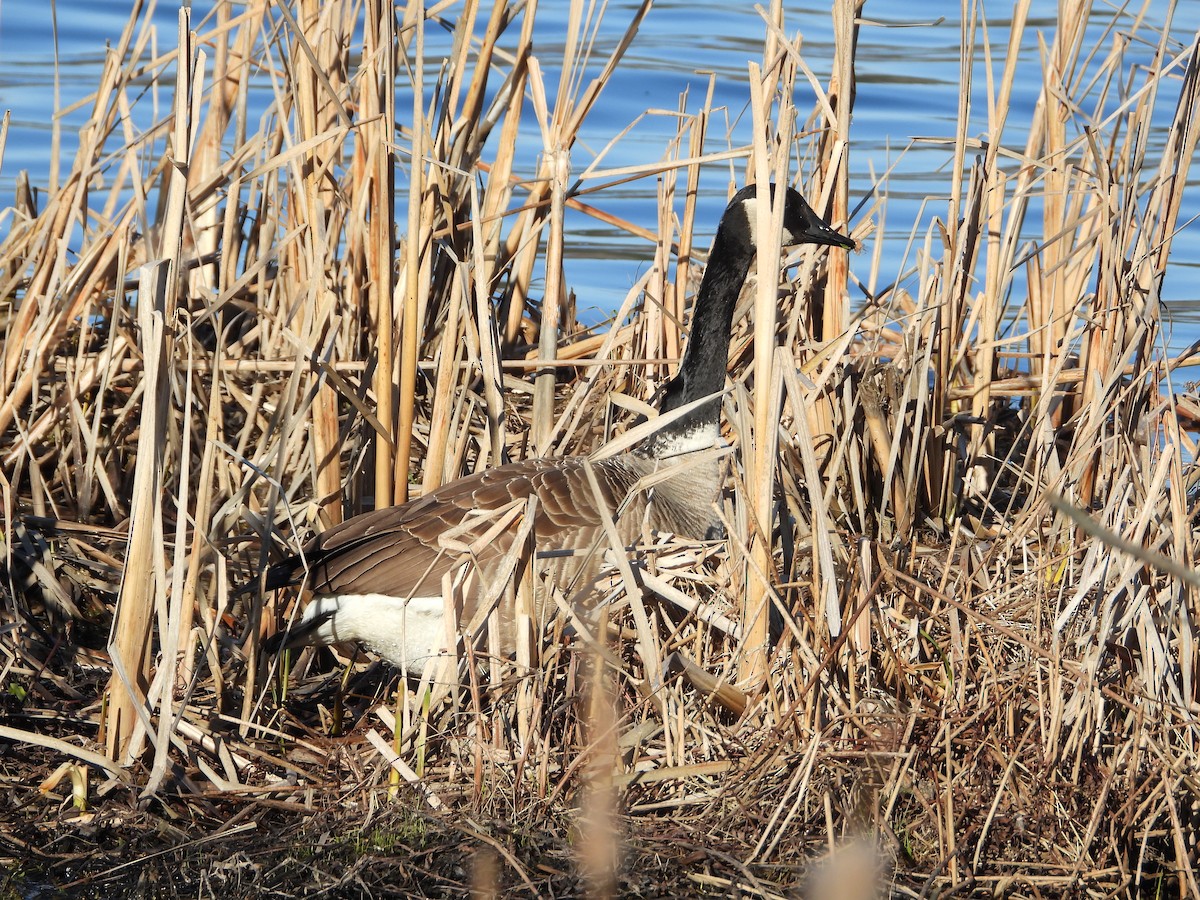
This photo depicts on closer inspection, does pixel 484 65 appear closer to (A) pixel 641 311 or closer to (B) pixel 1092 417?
(A) pixel 641 311

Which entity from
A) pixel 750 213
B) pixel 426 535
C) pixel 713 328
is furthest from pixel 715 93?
pixel 426 535

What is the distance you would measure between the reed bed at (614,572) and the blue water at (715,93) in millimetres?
2648

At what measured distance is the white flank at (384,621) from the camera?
11.5ft

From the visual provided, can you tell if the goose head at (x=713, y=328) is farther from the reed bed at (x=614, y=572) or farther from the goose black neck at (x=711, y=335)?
the reed bed at (x=614, y=572)

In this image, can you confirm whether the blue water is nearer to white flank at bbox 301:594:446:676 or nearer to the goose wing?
the goose wing

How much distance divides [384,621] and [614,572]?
2.08 ft

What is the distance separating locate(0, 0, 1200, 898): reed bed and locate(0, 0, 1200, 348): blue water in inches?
104

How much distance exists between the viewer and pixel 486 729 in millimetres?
3086

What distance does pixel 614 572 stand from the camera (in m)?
3.33

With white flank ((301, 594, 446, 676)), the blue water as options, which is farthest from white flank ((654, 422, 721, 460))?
the blue water

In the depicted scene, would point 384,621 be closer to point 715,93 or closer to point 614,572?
point 614,572

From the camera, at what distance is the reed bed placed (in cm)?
277

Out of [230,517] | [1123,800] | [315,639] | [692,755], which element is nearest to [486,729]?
[692,755]

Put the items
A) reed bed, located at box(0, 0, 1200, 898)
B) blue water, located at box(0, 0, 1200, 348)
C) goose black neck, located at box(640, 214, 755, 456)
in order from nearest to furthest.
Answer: reed bed, located at box(0, 0, 1200, 898) → goose black neck, located at box(640, 214, 755, 456) → blue water, located at box(0, 0, 1200, 348)
